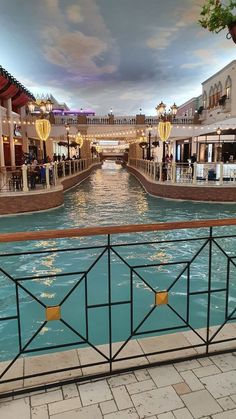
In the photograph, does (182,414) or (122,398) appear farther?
(122,398)

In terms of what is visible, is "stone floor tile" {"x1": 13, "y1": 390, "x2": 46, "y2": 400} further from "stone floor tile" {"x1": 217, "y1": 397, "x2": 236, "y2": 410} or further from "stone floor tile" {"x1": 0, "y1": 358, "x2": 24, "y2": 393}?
"stone floor tile" {"x1": 217, "y1": 397, "x2": 236, "y2": 410}

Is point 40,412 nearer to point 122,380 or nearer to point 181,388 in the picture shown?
point 122,380

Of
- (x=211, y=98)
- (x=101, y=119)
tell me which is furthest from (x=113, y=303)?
(x=211, y=98)

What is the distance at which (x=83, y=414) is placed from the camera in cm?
219

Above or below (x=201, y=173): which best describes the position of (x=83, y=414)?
below

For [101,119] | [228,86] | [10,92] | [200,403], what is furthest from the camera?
[101,119]

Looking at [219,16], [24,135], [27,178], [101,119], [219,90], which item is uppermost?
[219,90]

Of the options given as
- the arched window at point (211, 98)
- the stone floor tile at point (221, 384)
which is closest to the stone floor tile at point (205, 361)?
the stone floor tile at point (221, 384)

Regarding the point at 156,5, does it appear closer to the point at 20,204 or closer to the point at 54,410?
the point at 20,204

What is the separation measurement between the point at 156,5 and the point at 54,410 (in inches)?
633

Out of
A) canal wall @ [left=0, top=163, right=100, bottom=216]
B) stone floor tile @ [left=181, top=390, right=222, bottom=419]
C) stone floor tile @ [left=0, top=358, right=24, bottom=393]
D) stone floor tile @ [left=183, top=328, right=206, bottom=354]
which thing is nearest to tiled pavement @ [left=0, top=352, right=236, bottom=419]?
stone floor tile @ [left=181, top=390, right=222, bottom=419]

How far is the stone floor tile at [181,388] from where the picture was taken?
2389 mm

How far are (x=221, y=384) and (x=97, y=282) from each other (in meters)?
3.49

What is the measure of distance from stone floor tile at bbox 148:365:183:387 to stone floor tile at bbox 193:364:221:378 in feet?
0.50
